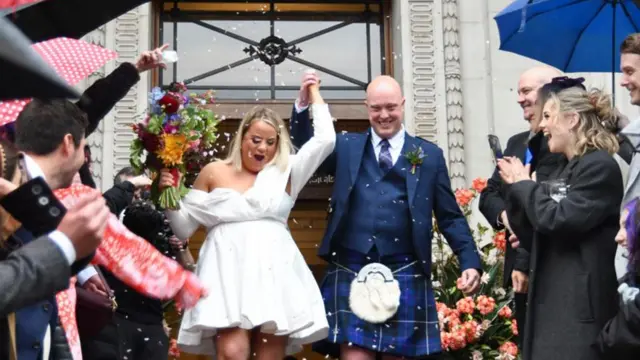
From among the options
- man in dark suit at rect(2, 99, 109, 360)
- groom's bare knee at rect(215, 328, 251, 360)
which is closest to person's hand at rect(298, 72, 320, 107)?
groom's bare knee at rect(215, 328, 251, 360)

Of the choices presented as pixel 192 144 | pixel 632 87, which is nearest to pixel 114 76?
pixel 192 144

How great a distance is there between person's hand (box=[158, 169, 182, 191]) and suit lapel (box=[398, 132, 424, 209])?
124cm

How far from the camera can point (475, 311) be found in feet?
24.2

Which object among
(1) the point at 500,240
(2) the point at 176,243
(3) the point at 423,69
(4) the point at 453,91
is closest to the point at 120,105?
(3) the point at 423,69

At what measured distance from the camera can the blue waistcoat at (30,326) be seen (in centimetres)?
329

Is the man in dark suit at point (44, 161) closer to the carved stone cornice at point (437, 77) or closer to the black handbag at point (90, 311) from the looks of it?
the black handbag at point (90, 311)

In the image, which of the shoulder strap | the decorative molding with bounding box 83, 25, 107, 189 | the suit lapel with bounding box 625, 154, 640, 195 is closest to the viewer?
the shoulder strap

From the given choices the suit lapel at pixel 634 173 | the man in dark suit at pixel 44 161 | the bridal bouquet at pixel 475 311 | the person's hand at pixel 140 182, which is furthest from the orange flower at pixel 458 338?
the man in dark suit at pixel 44 161

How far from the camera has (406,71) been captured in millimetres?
9250

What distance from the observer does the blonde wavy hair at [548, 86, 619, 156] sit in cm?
519

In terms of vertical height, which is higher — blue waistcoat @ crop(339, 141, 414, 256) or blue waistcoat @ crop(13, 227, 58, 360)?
blue waistcoat @ crop(339, 141, 414, 256)

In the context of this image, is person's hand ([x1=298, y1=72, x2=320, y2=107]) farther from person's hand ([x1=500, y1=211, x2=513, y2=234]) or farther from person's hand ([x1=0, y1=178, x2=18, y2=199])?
person's hand ([x1=0, y1=178, x2=18, y2=199])

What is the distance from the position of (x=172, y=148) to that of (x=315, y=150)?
2.58 ft

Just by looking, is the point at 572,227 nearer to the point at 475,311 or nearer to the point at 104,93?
the point at 104,93
